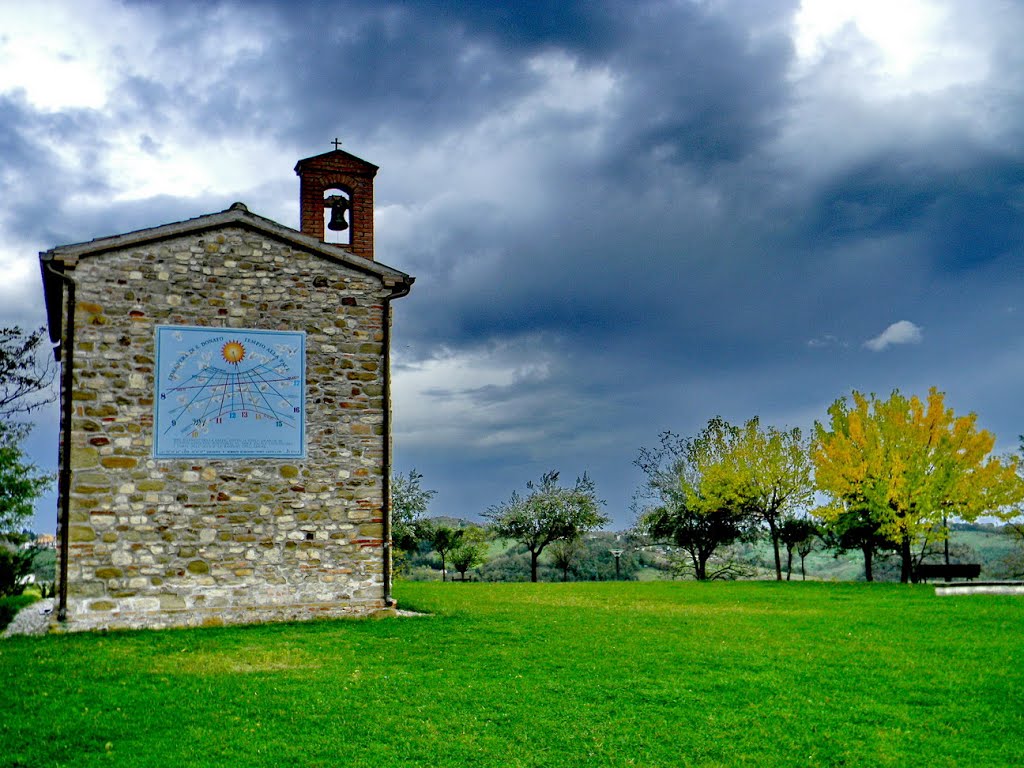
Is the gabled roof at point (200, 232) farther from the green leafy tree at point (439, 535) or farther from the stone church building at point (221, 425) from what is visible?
the green leafy tree at point (439, 535)

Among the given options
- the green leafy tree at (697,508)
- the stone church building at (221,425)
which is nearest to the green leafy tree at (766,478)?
the green leafy tree at (697,508)

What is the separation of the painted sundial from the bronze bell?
3223 mm

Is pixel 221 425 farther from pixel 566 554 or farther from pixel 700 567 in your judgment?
pixel 566 554

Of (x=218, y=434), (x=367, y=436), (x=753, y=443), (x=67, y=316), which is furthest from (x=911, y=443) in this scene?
(x=67, y=316)

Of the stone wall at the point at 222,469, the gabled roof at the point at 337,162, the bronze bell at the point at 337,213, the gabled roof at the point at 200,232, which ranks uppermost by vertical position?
the gabled roof at the point at 337,162

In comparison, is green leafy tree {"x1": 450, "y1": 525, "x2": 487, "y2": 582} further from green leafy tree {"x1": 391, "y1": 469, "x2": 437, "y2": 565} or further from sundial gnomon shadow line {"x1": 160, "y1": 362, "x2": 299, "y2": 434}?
sundial gnomon shadow line {"x1": 160, "y1": 362, "x2": 299, "y2": 434}

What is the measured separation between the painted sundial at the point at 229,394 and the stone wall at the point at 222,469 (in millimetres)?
185

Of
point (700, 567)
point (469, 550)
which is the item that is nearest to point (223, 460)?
point (469, 550)

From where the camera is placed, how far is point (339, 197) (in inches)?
698

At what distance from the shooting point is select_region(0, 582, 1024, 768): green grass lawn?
7996mm

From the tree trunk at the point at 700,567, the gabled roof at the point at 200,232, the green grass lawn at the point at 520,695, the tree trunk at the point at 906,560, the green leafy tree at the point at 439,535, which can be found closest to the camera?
the green grass lawn at the point at 520,695

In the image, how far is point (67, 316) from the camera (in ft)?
47.5

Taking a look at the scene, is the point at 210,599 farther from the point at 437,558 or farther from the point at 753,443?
the point at 437,558

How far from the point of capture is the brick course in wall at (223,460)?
1418 cm
